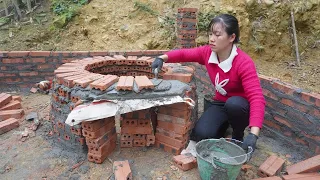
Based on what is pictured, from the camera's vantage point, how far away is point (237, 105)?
2541mm

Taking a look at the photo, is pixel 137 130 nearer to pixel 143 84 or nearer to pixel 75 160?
pixel 143 84

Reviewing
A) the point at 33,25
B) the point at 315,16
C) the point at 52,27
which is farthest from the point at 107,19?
the point at 315,16

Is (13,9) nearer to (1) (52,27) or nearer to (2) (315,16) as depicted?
(1) (52,27)

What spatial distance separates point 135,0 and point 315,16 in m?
4.12

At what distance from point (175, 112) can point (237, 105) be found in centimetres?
60

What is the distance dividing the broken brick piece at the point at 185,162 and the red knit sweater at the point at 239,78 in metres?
0.68

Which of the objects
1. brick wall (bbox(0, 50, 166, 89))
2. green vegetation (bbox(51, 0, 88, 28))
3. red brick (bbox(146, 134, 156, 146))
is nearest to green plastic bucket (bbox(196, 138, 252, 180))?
red brick (bbox(146, 134, 156, 146))

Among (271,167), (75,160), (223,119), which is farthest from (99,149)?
(271,167)

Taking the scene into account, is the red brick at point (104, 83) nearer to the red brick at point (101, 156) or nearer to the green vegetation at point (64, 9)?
the red brick at point (101, 156)

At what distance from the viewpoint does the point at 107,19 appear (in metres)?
6.22

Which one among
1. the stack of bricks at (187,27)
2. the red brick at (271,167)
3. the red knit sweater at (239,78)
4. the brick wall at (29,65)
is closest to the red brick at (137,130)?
the red knit sweater at (239,78)

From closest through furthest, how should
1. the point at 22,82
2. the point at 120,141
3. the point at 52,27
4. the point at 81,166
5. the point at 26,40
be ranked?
the point at 81,166 → the point at 120,141 → the point at 22,82 → the point at 26,40 → the point at 52,27

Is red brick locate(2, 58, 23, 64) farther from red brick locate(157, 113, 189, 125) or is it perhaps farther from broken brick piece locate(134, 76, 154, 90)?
red brick locate(157, 113, 189, 125)

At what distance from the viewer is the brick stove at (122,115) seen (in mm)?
2559
